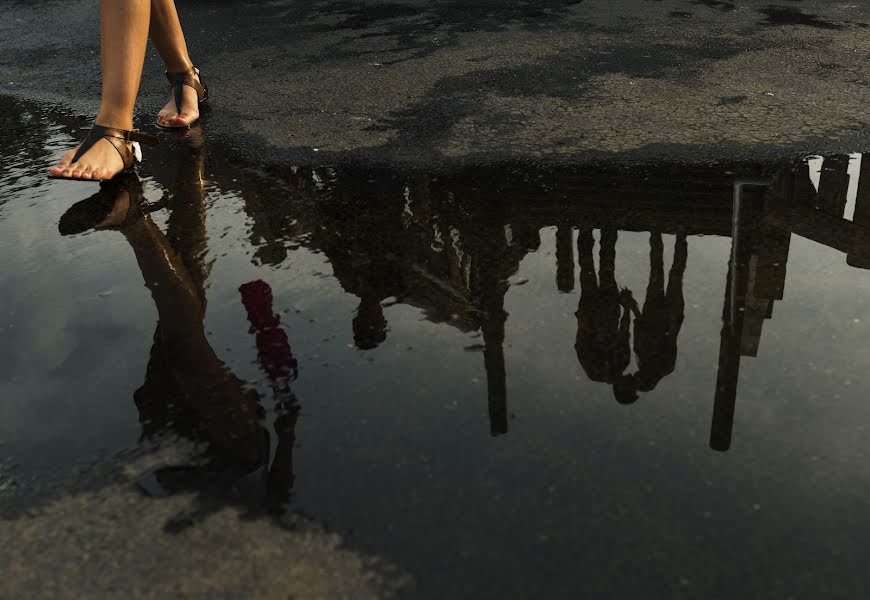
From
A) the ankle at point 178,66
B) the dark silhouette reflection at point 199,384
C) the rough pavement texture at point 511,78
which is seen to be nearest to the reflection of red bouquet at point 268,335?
the dark silhouette reflection at point 199,384

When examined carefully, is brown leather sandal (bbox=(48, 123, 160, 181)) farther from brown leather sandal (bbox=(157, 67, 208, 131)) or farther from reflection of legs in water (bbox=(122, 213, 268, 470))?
reflection of legs in water (bbox=(122, 213, 268, 470))

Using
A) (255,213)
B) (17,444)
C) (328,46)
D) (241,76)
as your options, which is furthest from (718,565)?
(328,46)

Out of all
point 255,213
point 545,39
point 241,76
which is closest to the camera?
point 255,213

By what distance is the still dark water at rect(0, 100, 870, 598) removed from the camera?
1445mm

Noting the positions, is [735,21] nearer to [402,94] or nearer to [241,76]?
[402,94]

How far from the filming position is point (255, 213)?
281 centimetres

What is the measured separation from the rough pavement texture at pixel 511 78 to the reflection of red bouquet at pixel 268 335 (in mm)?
1044

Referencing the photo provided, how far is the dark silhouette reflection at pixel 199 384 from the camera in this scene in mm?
1618

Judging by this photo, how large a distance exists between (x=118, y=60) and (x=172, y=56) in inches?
26.2

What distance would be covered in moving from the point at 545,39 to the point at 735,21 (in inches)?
44.9

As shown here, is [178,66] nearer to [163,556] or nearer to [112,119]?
[112,119]

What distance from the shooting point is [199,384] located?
75.2 inches

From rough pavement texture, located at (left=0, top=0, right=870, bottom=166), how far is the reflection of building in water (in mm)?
247

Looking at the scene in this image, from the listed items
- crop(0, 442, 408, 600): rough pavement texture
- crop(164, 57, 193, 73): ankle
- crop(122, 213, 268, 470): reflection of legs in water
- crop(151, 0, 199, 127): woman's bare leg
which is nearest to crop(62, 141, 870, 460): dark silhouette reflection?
crop(122, 213, 268, 470): reflection of legs in water
